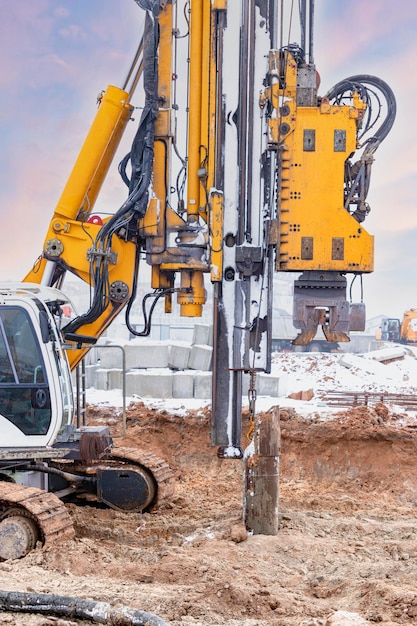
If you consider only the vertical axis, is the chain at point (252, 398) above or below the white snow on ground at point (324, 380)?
above

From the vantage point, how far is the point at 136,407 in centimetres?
1110

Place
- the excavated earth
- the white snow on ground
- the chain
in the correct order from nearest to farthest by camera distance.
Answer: the excavated earth
the chain
the white snow on ground

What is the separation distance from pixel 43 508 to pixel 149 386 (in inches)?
244

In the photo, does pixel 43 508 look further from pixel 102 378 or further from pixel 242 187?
pixel 102 378

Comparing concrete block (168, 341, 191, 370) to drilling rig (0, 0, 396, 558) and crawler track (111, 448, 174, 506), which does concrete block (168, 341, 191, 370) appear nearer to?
crawler track (111, 448, 174, 506)

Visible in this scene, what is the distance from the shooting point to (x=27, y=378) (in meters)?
6.25

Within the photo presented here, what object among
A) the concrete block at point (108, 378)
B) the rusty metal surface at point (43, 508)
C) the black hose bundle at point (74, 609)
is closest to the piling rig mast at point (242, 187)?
the rusty metal surface at point (43, 508)

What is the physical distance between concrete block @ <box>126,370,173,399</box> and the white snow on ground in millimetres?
172

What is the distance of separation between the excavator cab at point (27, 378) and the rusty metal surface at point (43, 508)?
45cm

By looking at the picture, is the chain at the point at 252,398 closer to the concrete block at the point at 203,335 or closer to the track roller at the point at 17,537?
the track roller at the point at 17,537

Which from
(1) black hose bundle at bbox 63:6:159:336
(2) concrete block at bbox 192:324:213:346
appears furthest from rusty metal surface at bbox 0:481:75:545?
(2) concrete block at bbox 192:324:213:346

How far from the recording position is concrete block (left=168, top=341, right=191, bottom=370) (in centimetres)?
1286

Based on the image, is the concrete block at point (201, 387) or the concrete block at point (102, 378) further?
the concrete block at point (102, 378)

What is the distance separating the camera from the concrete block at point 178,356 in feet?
42.2
